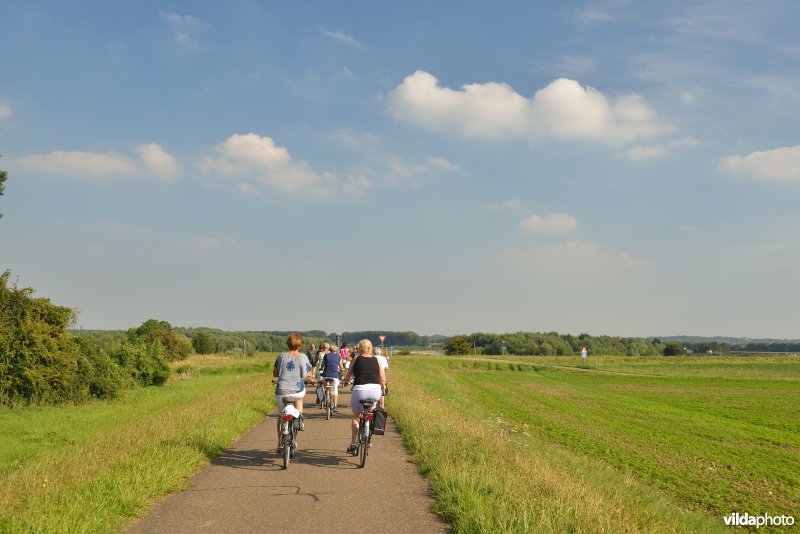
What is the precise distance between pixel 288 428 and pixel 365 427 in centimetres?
129

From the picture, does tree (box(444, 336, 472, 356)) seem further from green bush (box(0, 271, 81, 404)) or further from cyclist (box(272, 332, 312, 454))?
cyclist (box(272, 332, 312, 454))

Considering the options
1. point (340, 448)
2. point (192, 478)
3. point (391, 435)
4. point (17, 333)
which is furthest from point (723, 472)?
point (17, 333)

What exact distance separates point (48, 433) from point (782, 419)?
110 feet

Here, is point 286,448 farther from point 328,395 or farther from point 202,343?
point 202,343

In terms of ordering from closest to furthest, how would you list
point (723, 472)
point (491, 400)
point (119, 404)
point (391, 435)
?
point (391, 435), point (723, 472), point (119, 404), point (491, 400)

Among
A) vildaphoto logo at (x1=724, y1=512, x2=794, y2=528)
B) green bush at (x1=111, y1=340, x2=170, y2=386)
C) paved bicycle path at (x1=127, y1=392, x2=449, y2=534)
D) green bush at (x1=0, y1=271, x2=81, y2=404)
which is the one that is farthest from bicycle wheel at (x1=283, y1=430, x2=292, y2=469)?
green bush at (x1=111, y1=340, x2=170, y2=386)

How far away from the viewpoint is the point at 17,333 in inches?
977

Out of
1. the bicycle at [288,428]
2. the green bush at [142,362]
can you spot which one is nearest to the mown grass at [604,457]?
the bicycle at [288,428]

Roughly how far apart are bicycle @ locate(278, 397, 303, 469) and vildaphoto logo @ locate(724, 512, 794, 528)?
8560 millimetres

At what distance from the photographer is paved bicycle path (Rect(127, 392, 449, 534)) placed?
682cm

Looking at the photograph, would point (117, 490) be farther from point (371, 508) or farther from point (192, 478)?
point (371, 508)

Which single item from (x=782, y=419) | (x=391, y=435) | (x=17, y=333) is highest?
(x=17, y=333)

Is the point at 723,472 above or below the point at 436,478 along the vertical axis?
below

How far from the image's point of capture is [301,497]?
26.4 feet
